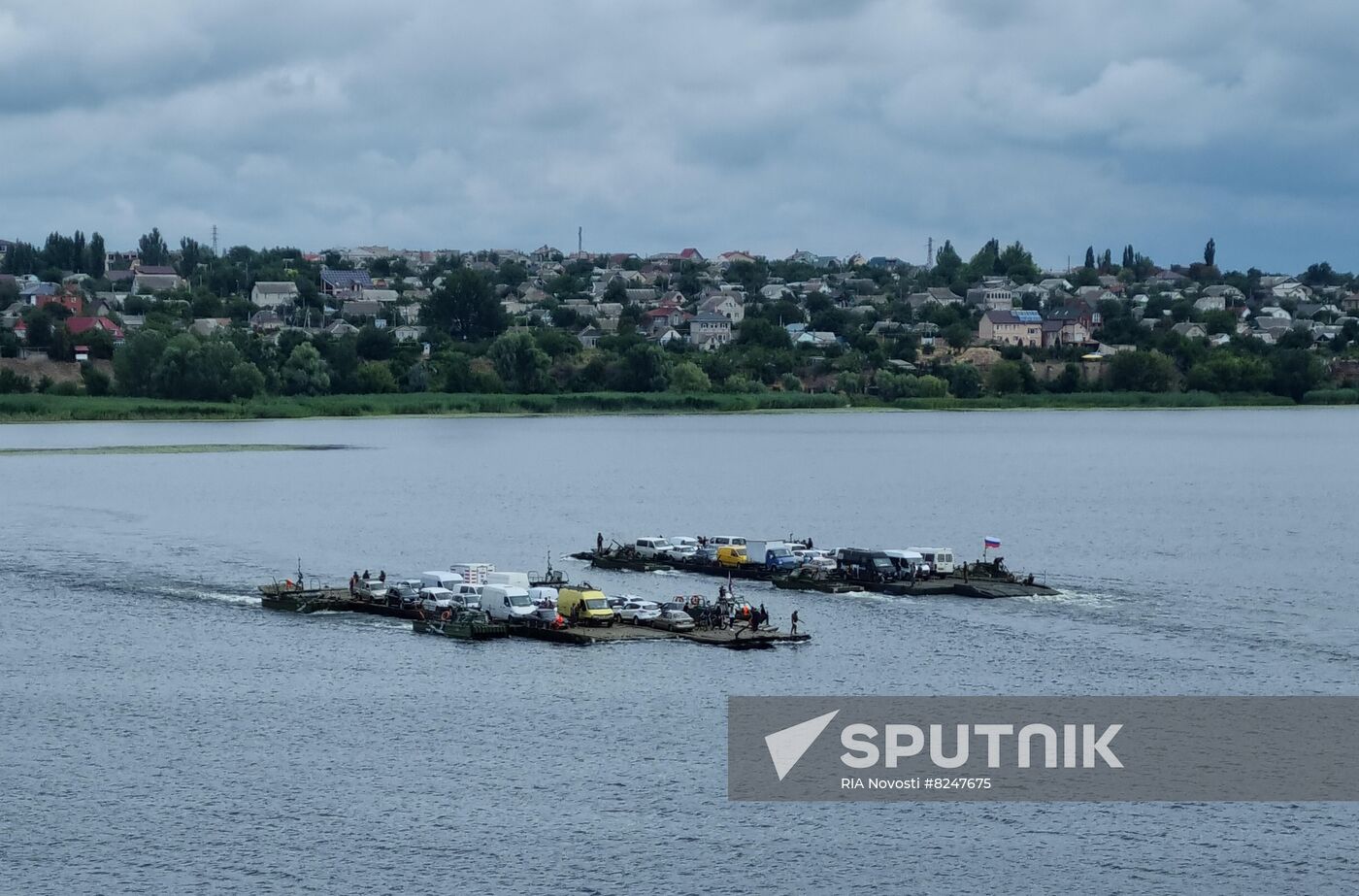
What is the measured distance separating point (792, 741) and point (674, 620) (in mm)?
16113

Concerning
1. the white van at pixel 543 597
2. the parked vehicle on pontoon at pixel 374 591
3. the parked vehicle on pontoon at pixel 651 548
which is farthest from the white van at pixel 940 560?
the parked vehicle on pontoon at pixel 374 591

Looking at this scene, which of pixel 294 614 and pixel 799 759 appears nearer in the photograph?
pixel 799 759

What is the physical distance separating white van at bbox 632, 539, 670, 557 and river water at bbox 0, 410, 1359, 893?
404cm

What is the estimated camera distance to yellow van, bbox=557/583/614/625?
72.8 meters

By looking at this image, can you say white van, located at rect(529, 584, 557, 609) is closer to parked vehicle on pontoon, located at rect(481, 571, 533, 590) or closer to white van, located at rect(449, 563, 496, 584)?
parked vehicle on pontoon, located at rect(481, 571, 533, 590)

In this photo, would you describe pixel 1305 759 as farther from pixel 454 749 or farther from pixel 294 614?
pixel 294 614

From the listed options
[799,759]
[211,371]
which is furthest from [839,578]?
[211,371]

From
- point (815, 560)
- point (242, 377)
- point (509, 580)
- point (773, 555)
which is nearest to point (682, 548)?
point (773, 555)

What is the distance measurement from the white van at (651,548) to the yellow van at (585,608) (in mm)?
18926

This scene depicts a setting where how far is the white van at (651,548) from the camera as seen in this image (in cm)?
9344

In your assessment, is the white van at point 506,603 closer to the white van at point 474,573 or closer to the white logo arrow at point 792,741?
the white van at point 474,573

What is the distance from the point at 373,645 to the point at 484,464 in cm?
10259

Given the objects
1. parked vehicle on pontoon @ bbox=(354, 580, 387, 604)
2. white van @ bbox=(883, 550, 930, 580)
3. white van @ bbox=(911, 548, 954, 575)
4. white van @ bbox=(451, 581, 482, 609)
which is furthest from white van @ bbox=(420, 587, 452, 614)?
white van @ bbox=(911, 548, 954, 575)

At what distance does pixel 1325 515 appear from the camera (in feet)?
405
